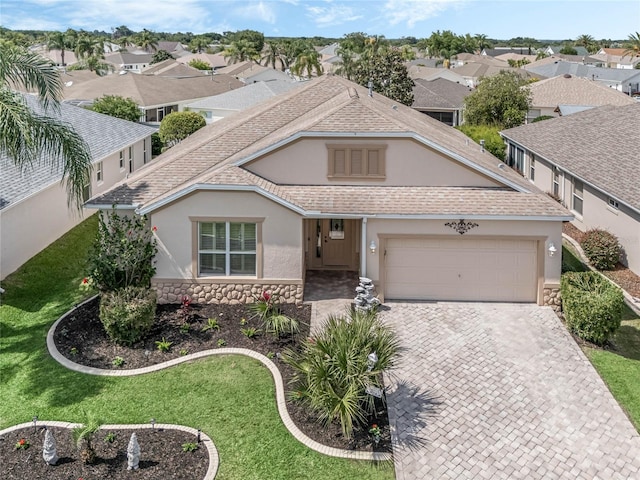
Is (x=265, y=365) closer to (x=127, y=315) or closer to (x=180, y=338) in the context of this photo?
(x=180, y=338)

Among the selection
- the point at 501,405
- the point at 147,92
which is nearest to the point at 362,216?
the point at 501,405

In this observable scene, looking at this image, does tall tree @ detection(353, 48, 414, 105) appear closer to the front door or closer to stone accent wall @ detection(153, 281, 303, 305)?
the front door

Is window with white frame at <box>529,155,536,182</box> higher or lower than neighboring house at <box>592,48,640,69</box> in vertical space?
lower

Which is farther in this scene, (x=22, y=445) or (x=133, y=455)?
(x=22, y=445)

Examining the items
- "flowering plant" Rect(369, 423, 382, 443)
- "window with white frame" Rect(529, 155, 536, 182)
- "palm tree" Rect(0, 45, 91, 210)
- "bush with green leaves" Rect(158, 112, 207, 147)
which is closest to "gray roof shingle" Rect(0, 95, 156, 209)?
"palm tree" Rect(0, 45, 91, 210)

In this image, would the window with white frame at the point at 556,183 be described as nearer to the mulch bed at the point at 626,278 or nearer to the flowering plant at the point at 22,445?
the mulch bed at the point at 626,278

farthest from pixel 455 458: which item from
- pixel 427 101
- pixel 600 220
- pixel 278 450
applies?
pixel 427 101


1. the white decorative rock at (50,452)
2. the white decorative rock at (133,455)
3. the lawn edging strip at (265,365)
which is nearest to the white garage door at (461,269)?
Result: the lawn edging strip at (265,365)
